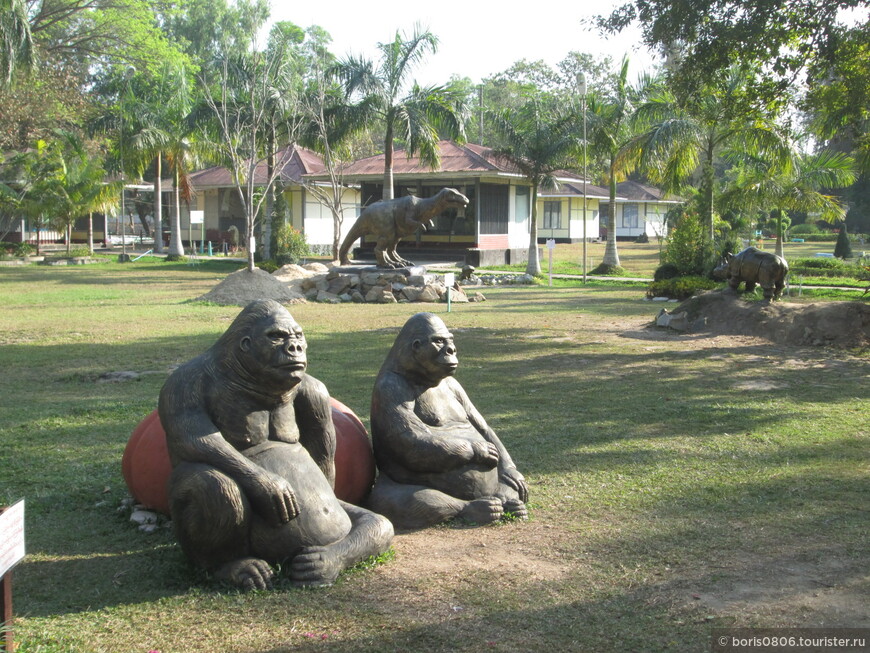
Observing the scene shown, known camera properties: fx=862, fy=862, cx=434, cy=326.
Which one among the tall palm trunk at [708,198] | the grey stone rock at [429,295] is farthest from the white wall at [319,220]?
the tall palm trunk at [708,198]

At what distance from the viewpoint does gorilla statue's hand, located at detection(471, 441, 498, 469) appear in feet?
16.8

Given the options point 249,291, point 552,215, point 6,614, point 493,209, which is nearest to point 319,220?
point 493,209

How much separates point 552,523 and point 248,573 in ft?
6.49

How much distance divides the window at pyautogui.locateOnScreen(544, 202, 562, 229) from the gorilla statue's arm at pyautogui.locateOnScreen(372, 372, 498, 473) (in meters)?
43.9

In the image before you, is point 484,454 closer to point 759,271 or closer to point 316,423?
point 316,423

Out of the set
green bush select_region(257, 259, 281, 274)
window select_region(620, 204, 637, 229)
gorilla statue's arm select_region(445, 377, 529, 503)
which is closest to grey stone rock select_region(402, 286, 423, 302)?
green bush select_region(257, 259, 281, 274)

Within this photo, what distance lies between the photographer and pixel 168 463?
517 centimetres

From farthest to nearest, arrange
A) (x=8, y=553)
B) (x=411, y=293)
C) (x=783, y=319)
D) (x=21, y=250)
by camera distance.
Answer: (x=21, y=250) < (x=411, y=293) < (x=783, y=319) < (x=8, y=553)

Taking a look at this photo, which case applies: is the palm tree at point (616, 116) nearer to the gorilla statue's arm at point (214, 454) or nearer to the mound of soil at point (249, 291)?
the mound of soil at point (249, 291)

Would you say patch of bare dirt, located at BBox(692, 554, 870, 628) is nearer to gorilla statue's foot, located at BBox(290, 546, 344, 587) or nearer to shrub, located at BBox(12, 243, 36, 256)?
gorilla statue's foot, located at BBox(290, 546, 344, 587)

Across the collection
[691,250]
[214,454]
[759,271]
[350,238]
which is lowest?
[214,454]

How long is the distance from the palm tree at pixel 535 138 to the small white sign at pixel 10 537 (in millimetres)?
26772

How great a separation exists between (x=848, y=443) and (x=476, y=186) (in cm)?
2732

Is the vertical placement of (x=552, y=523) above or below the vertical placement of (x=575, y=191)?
below
